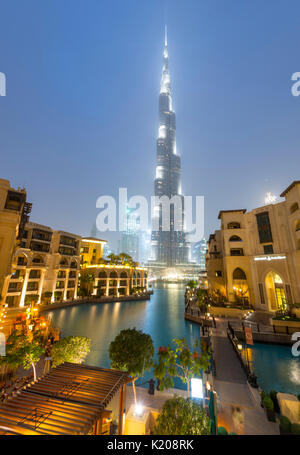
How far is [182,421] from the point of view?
6.23 metres

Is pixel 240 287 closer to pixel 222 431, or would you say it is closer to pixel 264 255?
pixel 264 255

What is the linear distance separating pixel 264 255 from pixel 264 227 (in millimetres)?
4913

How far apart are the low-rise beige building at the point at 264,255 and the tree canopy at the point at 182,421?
25861 millimetres

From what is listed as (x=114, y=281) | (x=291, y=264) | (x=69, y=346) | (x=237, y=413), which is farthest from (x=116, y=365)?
(x=114, y=281)

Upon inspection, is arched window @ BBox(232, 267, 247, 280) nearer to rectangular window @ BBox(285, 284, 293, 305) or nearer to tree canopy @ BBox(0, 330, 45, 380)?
rectangular window @ BBox(285, 284, 293, 305)

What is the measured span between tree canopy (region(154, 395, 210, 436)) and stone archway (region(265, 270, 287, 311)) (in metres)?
27.9

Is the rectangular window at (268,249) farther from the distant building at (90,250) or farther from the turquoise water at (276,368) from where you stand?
the distant building at (90,250)

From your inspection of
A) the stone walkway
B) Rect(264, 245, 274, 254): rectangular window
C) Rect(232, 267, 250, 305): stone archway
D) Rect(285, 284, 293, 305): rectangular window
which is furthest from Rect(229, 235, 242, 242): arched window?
the stone walkway

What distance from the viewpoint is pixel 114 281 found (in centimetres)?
5841

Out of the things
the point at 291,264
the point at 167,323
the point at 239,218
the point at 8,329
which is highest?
the point at 239,218

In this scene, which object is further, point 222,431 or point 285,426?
point 222,431

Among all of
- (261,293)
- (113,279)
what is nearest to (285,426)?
(261,293)

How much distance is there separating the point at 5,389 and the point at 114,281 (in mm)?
47436

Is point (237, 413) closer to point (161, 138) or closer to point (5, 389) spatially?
point (5, 389)
